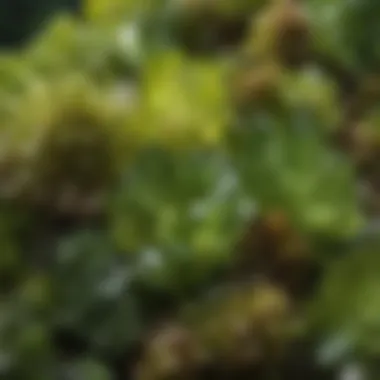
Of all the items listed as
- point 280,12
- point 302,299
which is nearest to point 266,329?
point 302,299

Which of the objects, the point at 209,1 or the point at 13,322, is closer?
the point at 13,322

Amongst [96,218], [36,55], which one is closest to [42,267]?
[96,218]

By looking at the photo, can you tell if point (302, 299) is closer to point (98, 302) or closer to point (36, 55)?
point (98, 302)

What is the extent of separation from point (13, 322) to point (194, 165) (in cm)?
10

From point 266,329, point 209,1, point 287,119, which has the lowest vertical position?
point 266,329

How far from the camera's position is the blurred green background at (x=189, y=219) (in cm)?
35

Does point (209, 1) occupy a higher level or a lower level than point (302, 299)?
higher

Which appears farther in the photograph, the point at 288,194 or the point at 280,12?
the point at 280,12

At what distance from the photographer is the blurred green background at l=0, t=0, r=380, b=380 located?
13.8 inches

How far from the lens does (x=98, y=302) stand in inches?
14.4

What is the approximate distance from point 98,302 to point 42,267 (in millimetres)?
37

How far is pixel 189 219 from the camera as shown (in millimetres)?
385

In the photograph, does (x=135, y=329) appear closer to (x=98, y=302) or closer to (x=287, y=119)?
(x=98, y=302)

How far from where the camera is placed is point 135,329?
36cm
